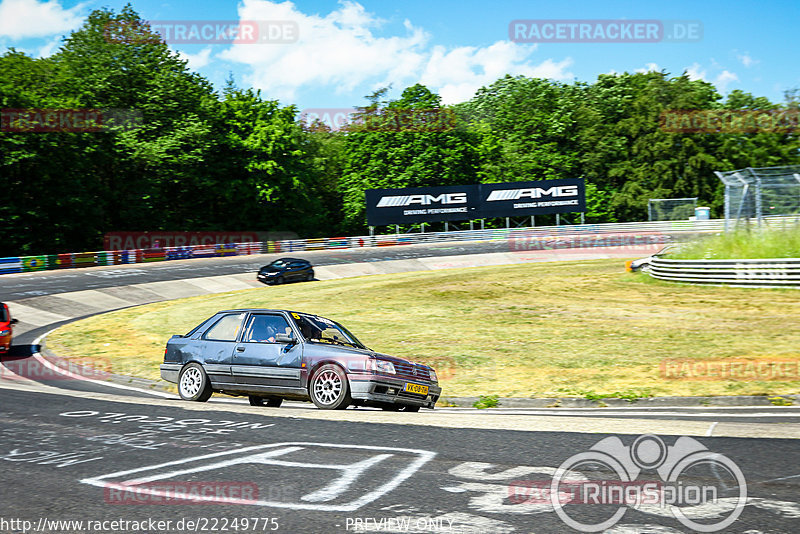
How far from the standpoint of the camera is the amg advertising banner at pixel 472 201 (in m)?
60.4

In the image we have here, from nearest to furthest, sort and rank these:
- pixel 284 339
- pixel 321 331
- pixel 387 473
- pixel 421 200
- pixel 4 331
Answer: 1. pixel 387 473
2. pixel 284 339
3. pixel 321 331
4. pixel 4 331
5. pixel 421 200

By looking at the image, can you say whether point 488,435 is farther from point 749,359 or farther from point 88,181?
point 88,181

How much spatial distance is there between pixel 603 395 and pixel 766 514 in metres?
7.46

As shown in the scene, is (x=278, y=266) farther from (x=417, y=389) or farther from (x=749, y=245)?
(x=417, y=389)

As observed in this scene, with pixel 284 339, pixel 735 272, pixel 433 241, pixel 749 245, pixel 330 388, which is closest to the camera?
pixel 330 388

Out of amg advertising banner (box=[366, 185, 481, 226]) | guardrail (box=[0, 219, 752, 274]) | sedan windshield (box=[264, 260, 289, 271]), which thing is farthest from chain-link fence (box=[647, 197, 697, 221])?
sedan windshield (box=[264, 260, 289, 271])

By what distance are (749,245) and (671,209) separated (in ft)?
121

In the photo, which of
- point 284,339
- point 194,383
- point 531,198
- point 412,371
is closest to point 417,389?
point 412,371

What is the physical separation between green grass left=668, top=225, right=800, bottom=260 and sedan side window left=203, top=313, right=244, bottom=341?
824 inches

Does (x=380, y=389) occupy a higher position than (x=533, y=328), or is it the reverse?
(x=380, y=389)

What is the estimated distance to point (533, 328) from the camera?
20734 millimetres

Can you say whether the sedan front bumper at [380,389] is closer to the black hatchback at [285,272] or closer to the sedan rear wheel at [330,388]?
the sedan rear wheel at [330,388]

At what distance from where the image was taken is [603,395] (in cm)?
1253

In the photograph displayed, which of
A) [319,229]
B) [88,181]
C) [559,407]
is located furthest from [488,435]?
[319,229]
